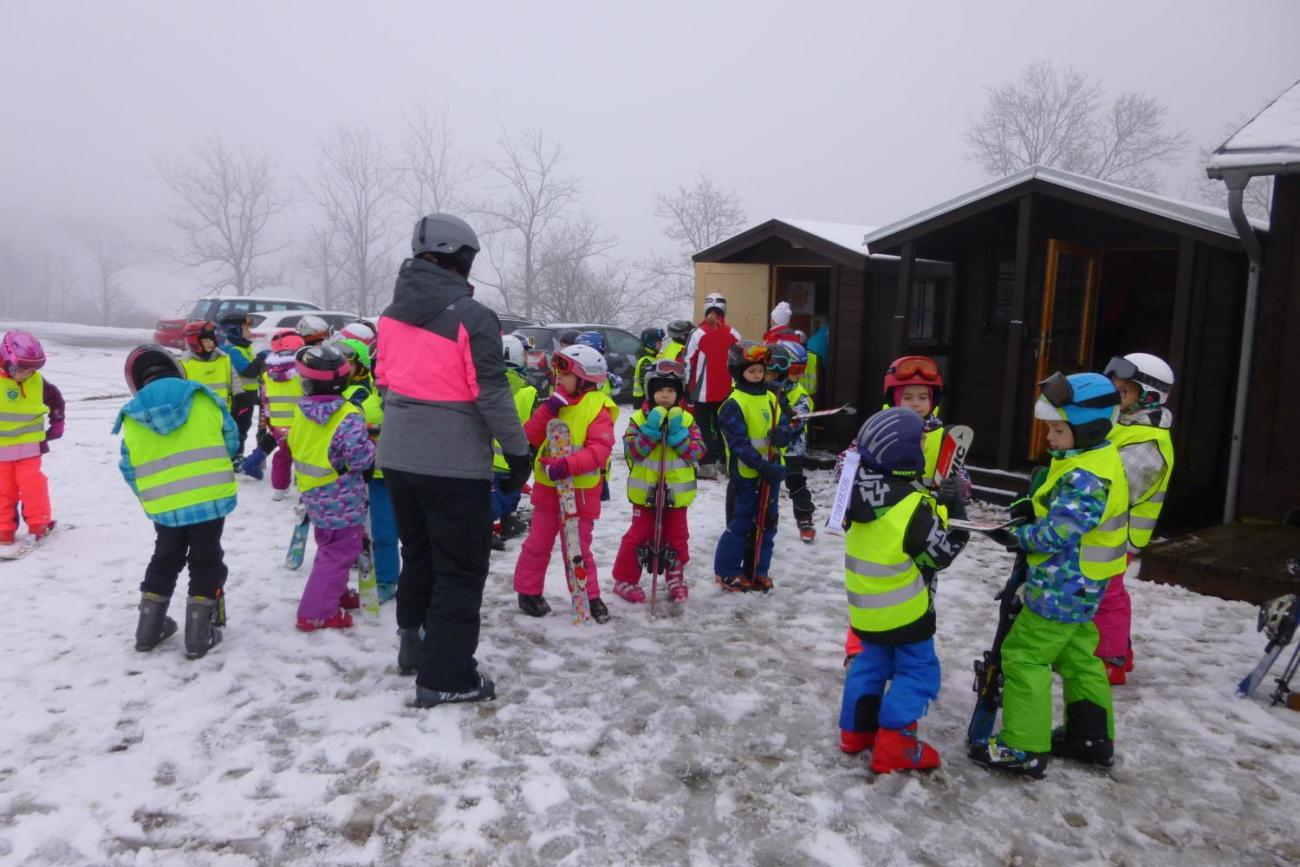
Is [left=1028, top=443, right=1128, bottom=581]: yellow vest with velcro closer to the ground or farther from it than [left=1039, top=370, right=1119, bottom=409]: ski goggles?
closer to the ground

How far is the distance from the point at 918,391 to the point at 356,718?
124 inches

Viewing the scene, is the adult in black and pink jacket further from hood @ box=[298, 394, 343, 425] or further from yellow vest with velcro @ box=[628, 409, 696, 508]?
yellow vest with velcro @ box=[628, 409, 696, 508]

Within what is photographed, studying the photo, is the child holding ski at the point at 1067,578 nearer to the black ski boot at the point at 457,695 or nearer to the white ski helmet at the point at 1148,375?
the white ski helmet at the point at 1148,375

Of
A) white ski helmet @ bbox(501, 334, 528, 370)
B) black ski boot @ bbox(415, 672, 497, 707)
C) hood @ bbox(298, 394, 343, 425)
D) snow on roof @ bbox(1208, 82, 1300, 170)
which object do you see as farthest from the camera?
white ski helmet @ bbox(501, 334, 528, 370)

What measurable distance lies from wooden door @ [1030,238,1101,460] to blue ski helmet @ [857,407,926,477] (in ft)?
20.0

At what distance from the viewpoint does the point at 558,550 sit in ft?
21.7

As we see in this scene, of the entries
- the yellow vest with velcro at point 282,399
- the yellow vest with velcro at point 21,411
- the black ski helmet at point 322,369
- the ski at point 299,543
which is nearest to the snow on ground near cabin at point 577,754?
the ski at point 299,543

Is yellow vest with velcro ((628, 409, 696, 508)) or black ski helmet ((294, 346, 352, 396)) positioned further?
yellow vest with velcro ((628, 409, 696, 508))

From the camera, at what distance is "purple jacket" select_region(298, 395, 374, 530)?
15.4ft

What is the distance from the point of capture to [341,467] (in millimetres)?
4707

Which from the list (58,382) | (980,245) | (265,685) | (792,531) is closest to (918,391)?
(792,531)

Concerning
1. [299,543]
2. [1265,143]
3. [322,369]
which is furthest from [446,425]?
[1265,143]

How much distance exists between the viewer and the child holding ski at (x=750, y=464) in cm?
546

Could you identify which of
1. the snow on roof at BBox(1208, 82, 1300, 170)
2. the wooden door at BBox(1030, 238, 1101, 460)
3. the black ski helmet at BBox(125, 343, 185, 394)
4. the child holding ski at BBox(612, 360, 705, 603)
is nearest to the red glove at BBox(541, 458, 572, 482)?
the child holding ski at BBox(612, 360, 705, 603)
